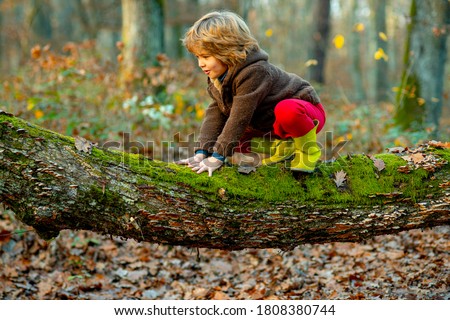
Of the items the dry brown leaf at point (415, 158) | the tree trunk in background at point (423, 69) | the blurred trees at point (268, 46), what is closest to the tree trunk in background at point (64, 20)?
the blurred trees at point (268, 46)

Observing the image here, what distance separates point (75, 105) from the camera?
280 inches

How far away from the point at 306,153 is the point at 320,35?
12.8 metres

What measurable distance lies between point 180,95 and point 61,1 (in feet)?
58.3

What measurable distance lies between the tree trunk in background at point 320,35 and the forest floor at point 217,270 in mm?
A: 10951

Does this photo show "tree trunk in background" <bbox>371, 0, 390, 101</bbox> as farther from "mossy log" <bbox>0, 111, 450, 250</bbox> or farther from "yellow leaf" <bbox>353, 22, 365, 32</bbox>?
"mossy log" <bbox>0, 111, 450, 250</bbox>

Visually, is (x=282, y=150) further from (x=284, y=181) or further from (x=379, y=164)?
(x=379, y=164)

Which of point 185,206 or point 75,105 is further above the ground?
point 75,105

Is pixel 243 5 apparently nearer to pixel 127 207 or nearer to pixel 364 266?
pixel 364 266

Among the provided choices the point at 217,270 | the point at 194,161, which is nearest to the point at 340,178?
the point at 194,161

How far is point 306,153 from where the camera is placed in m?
3.32

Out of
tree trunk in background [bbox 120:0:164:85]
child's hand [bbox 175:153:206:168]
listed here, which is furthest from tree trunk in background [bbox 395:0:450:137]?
child's hand [bbox 175:153:206:168]

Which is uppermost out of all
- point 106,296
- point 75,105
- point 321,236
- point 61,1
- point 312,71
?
point 61,1

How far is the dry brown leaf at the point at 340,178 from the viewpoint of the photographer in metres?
3.16
